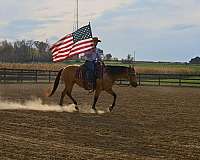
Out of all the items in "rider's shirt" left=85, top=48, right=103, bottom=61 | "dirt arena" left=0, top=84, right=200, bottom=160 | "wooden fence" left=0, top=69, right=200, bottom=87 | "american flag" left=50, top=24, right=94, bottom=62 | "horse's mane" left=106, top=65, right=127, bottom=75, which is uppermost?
"american flag" left=50, top=24, right=94, bottom=62

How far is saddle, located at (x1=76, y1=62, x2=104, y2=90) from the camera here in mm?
15031

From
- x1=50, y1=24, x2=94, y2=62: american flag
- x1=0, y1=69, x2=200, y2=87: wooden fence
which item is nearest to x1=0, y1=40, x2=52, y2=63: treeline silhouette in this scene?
x1=0, y1=69, x2=200, y2=87: wooden fence

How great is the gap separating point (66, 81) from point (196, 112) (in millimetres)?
4459

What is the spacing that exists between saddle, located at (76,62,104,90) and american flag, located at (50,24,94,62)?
1510 mm

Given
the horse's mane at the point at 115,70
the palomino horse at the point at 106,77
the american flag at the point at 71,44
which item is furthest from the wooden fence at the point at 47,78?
the horse's mane at the point at 115,70

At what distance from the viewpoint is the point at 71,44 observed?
17.1m

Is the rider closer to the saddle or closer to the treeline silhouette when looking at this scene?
the saddle

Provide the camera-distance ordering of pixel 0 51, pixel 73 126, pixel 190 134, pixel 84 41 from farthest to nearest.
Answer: pixel 0 51 < pixel 84 41 < pixel 73 126 < pixel 190 134

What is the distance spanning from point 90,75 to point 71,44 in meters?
2.41

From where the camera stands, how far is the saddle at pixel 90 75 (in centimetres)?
1503

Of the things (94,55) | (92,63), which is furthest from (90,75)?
(94,55)

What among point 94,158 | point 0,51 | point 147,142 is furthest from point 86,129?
point 0,51

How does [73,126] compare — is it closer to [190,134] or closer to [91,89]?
[190,134]

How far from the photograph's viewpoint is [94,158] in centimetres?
733
